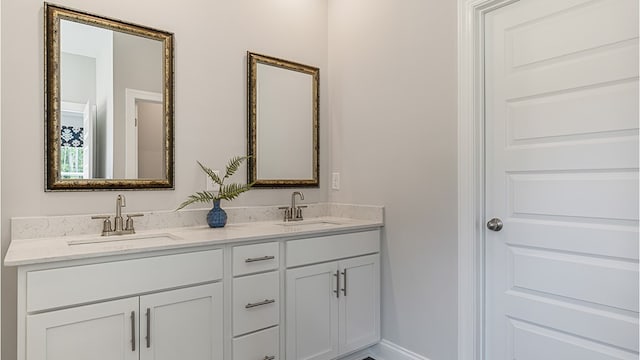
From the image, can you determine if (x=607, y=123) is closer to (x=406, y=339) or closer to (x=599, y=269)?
(x=599, y=269)

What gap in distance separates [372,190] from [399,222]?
30 centimetres

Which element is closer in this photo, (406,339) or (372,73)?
(406,339)

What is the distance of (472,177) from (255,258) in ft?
3.87

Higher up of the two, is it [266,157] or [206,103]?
[206,103]

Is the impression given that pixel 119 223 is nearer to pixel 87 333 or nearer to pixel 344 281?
pixel 87 333

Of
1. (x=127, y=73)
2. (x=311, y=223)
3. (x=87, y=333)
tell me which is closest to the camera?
(x=87, y=333)

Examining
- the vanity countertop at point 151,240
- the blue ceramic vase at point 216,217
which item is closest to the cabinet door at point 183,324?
the vanity countertop at point 151,240

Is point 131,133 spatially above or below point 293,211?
above

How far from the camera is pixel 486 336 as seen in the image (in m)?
2.01

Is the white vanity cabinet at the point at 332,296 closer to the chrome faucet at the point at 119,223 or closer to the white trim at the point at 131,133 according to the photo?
the chrome faucet at the point at 119,223

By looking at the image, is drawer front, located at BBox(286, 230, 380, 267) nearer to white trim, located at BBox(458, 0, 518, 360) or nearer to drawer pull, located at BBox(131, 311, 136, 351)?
white trim, located at BBox(458, 0, 518, 360)

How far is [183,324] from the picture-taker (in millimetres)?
1693

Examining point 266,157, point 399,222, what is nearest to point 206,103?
point 266,157

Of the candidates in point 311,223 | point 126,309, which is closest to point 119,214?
point 126,309
